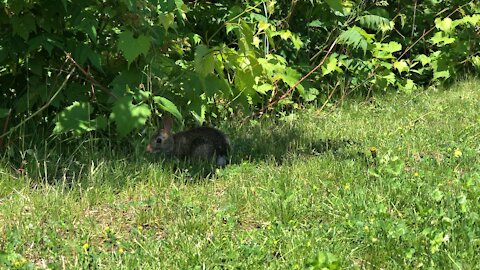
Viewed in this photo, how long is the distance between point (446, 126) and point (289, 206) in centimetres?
291

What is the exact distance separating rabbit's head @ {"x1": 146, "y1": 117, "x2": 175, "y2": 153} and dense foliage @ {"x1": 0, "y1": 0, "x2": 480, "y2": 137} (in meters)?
0.27

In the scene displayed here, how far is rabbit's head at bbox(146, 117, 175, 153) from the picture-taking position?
18.8 ft

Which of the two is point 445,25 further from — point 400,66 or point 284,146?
point 284,146

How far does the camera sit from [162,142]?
226 inches

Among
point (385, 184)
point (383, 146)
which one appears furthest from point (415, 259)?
point (383, 146)

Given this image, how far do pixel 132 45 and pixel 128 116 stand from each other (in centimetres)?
66

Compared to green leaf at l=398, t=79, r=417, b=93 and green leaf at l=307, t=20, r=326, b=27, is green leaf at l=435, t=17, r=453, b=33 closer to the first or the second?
green leaf at l=398, t=79, r=417, b=93

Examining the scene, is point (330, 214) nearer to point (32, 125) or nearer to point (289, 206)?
point (289, 206)

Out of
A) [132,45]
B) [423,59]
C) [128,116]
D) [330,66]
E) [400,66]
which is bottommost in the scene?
[423,59]

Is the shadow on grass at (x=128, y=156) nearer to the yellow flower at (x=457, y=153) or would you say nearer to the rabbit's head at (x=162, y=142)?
the rabbit's head at (x=162, y=142)

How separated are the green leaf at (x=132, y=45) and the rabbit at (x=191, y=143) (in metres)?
1.07

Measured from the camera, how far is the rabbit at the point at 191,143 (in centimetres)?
563

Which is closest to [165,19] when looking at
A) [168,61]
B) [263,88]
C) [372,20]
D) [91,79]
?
[168,61]

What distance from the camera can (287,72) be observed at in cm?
766
